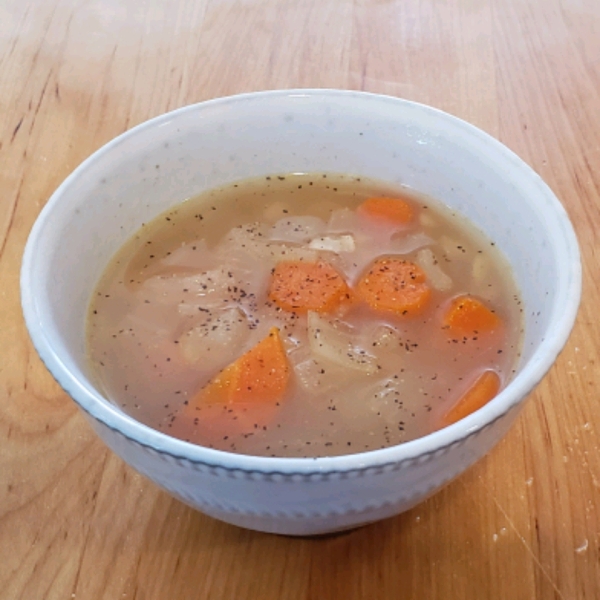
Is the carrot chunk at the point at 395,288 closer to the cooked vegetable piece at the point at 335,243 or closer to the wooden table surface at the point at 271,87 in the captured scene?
the cooked vegetable piece at the point at 335,243

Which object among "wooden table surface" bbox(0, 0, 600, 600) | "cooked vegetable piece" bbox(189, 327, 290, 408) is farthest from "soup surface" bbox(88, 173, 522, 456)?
"wooden table surface" bbox(0, 0, 600, 600)

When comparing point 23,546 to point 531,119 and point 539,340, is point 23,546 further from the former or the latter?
point 531,119

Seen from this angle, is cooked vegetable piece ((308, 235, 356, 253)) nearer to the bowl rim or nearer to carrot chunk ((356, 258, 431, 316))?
carrot chunk ((356, 258, 431, 316))

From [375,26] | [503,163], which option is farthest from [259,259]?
[375,26]

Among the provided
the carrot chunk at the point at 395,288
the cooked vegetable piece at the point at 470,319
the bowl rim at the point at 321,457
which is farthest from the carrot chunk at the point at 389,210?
the bowl rim at the point at 321,457

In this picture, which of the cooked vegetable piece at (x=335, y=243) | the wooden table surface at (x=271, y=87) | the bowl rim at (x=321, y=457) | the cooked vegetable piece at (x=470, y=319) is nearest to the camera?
the bowl rim at (x=321, y=457)

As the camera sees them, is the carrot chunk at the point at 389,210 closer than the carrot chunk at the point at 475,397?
No
